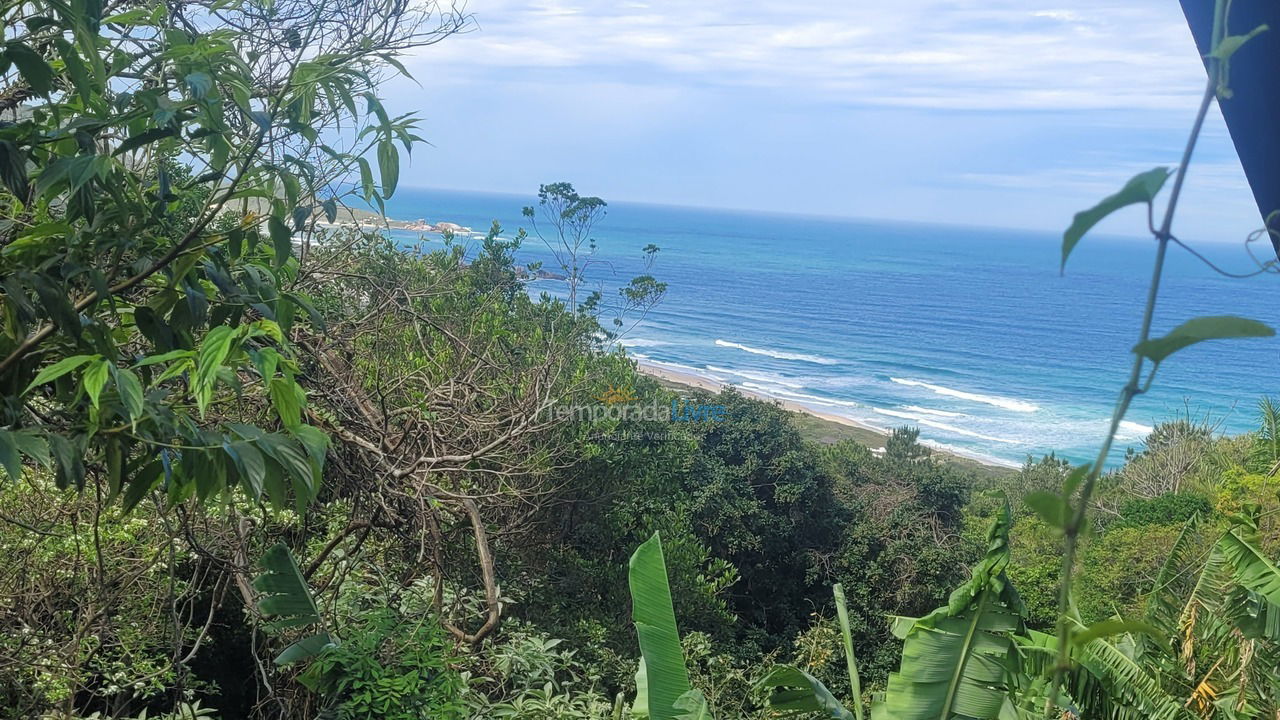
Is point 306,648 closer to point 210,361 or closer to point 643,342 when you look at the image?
point 210,361

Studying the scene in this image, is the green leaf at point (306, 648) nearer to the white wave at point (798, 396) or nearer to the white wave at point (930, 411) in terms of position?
the white wave at point (798, 396)

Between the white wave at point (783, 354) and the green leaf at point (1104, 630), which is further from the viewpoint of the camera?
the white wave at point (783, 354)

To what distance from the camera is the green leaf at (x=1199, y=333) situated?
13.2 inches

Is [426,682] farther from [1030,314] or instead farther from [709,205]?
[709,205]

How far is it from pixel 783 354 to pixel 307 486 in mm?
43384

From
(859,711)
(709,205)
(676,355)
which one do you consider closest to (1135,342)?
(859,711)

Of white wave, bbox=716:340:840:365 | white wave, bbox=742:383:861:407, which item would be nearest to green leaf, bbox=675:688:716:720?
white wave, bbox=742:383:861:407

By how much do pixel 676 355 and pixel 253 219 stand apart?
38127mm

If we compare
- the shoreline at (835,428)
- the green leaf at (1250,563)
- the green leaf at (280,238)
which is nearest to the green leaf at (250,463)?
the green leaf at (280,238)

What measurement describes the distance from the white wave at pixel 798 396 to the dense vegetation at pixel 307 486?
91.4ft

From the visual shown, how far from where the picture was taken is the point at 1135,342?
Result: 1.17 ft

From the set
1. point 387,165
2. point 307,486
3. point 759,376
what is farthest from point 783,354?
point 307,486

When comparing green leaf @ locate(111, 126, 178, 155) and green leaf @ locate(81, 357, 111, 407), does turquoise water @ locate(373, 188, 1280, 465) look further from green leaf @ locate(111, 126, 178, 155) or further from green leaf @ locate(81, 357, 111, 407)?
green leaf @ locate(81, 357, 111, 407)

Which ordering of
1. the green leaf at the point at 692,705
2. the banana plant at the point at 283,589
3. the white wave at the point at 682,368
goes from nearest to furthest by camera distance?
the green leaf at the point at 692,705 → the banana plant at the point at 283,589 → the white wave at the point at 682,368
